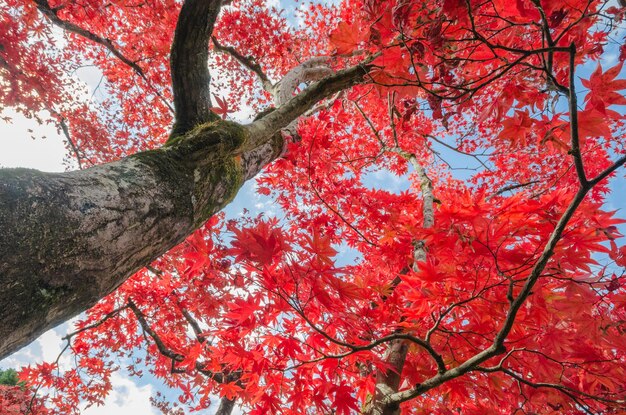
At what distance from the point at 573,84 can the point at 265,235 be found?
1.61 meters

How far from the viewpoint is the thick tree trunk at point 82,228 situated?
37.0 inches

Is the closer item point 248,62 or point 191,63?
point 191,63

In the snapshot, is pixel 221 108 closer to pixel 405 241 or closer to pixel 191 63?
pixel 191 63

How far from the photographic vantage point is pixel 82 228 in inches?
43.9

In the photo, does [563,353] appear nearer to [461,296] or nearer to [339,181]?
[461,296]

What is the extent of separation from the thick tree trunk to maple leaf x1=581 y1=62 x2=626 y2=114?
229 centimetres

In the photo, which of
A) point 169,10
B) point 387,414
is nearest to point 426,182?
point 387,414

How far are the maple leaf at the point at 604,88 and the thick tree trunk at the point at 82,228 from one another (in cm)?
229

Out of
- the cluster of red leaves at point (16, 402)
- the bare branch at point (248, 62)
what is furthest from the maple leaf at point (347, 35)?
the cluster of red leaves at point (16, 402)

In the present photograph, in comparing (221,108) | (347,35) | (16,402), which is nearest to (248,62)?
(221,108)

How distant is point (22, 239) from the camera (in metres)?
0.95

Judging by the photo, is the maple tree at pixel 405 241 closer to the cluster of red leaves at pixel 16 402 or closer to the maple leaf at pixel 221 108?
the maple leaf at pixel 221 108

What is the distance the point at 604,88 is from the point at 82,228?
2601 millimetres

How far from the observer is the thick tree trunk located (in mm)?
940
